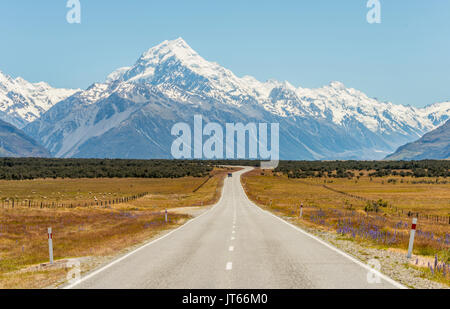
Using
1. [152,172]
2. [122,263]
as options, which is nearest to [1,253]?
[122,263]

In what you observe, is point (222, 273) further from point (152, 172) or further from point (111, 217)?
point (152, 172)

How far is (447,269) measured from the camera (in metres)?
14.0

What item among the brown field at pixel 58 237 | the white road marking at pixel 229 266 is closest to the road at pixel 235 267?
the white road marking at pixel 229 266

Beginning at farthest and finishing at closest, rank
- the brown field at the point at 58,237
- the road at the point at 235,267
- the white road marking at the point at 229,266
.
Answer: the brown field at the point at 58,237, the white road marking at the point at 229,266, the road at the point at 235,267

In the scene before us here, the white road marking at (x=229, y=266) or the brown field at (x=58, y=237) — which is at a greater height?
the white road marking at (x=229, y=266)

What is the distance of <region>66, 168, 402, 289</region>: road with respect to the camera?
452 inches

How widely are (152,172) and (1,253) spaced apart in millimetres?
124653

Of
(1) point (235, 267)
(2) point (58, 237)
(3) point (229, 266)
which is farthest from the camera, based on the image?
(2) point (58, 237)

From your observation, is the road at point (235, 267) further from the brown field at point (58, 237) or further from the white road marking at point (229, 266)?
the brown field at point (58, 237)

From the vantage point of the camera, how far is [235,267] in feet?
45.5

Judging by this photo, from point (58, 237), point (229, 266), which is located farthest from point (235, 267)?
point (58, 237)

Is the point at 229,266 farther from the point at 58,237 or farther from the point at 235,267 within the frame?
the point at 58,237

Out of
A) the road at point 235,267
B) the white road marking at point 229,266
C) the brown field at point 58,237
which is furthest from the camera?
the brown field at point 58,237

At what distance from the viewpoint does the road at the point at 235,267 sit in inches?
452
